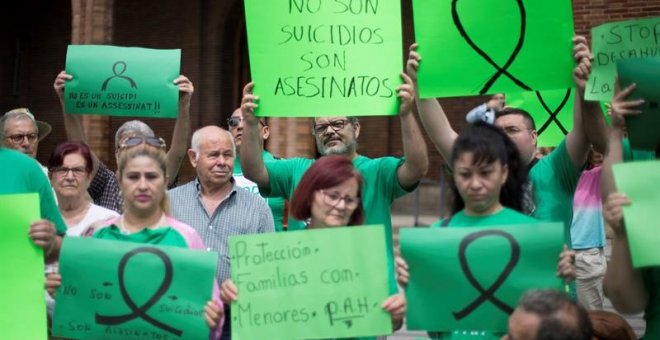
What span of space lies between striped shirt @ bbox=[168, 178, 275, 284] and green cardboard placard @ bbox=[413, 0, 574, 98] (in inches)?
37.9

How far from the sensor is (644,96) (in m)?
2.90

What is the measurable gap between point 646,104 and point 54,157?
259cm

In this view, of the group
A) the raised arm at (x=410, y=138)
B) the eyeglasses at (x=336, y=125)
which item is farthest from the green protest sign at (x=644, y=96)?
the eyeglasses at (x=336, y=125)

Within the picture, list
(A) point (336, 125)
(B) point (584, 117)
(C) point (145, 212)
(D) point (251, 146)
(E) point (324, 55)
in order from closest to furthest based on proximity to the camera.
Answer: (C) point (145, 212)
(B) point (584, 117)
(E) point (324, 55)
(D) point (251, 146)
(A) point (336, 125)

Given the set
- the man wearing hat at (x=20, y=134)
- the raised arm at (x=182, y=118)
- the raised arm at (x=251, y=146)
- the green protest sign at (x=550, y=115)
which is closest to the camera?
the raised arm at (x=251, y=146)

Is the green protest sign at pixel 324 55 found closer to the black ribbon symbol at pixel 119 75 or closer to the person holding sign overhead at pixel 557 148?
the person holding sign overhead at pixel 557 148

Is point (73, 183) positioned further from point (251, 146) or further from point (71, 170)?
point (251, 146)

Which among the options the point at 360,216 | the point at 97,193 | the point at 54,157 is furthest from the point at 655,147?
the point at 97,193

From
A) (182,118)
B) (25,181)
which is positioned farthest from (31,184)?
(182,118)

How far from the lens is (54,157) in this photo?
3949 mm

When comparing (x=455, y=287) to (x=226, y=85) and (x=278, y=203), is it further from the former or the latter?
(x=226, y=85)

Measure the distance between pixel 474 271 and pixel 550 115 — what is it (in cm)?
225

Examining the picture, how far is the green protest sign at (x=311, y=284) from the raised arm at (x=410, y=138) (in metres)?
0.71

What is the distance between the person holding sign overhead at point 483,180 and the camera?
2.80 meters
